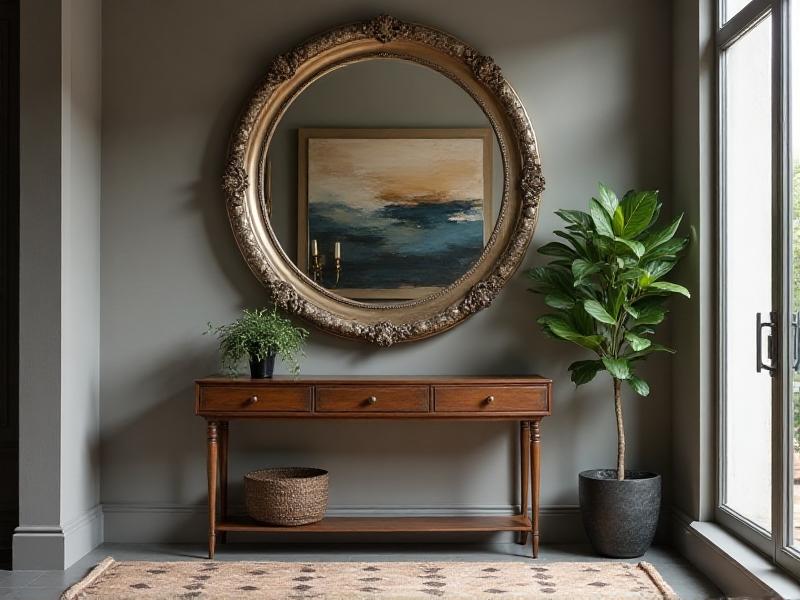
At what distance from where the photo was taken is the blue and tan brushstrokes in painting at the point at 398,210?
15.4 ft

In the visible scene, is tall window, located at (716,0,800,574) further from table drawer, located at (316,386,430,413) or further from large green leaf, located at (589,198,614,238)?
table drawer, located at (316,386,430,413)

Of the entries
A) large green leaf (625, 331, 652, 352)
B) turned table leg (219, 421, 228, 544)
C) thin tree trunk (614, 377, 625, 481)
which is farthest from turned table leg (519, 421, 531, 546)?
turned table leg (219, 421, 228, 544)

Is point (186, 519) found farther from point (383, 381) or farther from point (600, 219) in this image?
point (600, 219)

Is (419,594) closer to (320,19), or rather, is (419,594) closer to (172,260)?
(172,260)

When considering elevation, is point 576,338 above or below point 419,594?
above

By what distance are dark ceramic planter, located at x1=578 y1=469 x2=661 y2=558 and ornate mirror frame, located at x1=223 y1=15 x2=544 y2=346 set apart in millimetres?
1063

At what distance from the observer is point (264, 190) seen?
473 centimetres

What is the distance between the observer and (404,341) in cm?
468

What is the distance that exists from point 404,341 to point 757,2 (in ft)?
7.18

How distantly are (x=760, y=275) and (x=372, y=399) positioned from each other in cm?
173

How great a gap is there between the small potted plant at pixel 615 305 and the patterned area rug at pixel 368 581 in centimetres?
21

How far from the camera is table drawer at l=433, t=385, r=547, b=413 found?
424cm

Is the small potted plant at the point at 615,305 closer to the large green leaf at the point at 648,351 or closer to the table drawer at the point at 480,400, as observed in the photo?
the large green leaf at the point at 648,351

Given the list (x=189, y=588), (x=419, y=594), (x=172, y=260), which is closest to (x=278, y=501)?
(x=189, y=588)
